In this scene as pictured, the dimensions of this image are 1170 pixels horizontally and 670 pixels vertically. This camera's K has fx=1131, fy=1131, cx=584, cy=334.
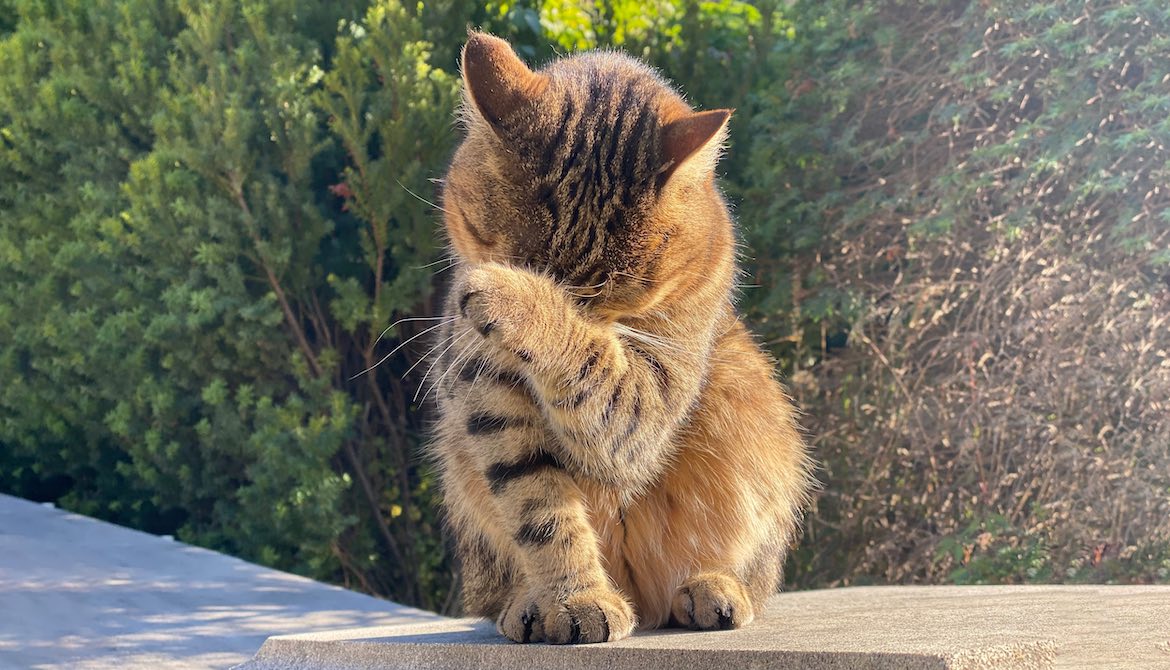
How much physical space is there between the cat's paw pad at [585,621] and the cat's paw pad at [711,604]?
255 mm

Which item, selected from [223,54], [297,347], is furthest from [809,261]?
[223,54]

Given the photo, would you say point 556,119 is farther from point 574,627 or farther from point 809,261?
point 809,261

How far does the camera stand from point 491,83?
226cm

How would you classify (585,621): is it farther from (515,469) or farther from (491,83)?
(491,83)

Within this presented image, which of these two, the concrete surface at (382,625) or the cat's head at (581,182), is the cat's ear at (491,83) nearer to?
the cat's head at (581,182)

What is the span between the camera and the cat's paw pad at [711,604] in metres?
2.51

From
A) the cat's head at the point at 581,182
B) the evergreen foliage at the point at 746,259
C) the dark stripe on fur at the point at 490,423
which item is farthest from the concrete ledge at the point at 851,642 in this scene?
the evergreen foliage at the point at 746,259

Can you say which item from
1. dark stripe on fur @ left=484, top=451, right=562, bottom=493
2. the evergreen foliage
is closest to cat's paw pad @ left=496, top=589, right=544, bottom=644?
dark stripe on fur @ left=484, top=451, right=562, bottom=493

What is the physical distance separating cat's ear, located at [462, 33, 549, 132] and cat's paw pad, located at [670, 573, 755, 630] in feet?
3.66

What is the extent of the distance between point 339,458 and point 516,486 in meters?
2.85

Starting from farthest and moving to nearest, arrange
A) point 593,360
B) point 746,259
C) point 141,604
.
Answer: point 746,259, point 141,604, point 593,360

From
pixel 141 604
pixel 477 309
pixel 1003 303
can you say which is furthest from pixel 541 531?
pixel 1003 303

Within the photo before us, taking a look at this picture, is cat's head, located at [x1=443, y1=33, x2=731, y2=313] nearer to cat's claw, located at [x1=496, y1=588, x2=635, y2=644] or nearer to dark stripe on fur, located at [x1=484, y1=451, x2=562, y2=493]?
dark stripe on fur, located at [x1=484, y1=451, x2=562, y2=493]

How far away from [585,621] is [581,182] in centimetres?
87
